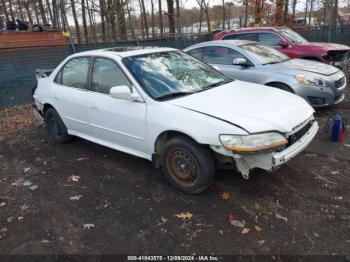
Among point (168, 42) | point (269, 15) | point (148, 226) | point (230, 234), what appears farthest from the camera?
point (269, 15)

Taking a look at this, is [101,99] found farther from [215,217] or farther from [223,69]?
[223,69]

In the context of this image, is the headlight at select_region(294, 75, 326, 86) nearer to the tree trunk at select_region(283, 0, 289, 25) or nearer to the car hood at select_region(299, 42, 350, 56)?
the car hood at select_region(299, 42, 350, 56)

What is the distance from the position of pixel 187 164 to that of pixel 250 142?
2.69 feet

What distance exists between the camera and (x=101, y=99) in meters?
4.41

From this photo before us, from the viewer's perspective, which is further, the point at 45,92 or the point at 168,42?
the point at 168,42

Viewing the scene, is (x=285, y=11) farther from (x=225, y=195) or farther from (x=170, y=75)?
(x=225, y=195)

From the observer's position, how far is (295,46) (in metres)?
8.91

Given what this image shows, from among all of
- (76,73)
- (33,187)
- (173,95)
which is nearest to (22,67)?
(76,73)

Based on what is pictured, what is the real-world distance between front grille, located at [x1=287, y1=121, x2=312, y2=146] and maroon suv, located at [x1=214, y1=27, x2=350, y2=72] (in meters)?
5.48

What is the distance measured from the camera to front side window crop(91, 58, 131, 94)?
425 centimetres

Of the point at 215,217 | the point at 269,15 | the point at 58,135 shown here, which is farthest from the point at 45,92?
the point at 269,15

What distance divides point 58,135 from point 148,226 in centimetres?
311

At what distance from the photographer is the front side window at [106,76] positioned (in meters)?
4.25

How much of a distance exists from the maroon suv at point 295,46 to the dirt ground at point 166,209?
14.4ft
